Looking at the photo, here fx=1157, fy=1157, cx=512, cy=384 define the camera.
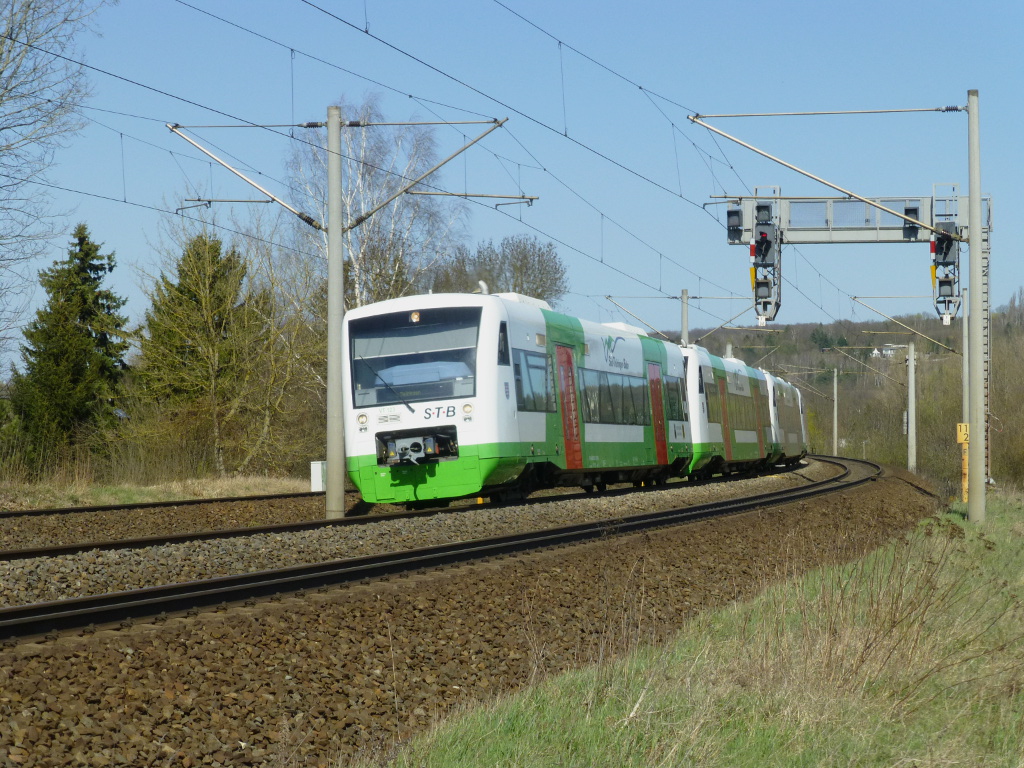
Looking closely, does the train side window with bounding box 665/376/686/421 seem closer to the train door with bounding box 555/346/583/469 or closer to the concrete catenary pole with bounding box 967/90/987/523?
the train door with bounding box 555/346/583/469

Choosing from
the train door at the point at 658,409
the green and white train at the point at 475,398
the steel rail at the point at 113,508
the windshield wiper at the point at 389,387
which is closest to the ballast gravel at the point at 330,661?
the green and white train at the point at 475,398

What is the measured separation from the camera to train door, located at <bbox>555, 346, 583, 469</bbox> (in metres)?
19.1

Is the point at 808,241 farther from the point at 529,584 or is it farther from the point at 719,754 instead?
the point at 719,754

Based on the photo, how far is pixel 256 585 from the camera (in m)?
8.99

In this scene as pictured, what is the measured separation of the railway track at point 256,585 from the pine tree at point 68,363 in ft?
88.5

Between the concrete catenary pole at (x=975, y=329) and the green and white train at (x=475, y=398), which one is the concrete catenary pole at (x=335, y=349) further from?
the concrete catenary pole at (x=975, y=329)

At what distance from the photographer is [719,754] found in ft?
18.4

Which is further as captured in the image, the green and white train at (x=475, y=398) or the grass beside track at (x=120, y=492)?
the grass beside track at (x=120, y=492)

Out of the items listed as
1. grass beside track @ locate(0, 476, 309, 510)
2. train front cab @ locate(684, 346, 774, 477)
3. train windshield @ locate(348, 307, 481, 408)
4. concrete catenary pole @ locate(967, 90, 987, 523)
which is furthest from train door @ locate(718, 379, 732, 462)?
train windshield @ locate(348, 307, 481, 408)

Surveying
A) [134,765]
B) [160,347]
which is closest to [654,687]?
[134,765]

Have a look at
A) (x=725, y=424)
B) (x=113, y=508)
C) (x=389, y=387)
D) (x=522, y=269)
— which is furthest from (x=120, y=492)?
(x=522, y=269)

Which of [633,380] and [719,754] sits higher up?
[633,380]

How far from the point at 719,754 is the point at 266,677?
2.50 m

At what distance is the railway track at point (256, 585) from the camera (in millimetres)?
7543
